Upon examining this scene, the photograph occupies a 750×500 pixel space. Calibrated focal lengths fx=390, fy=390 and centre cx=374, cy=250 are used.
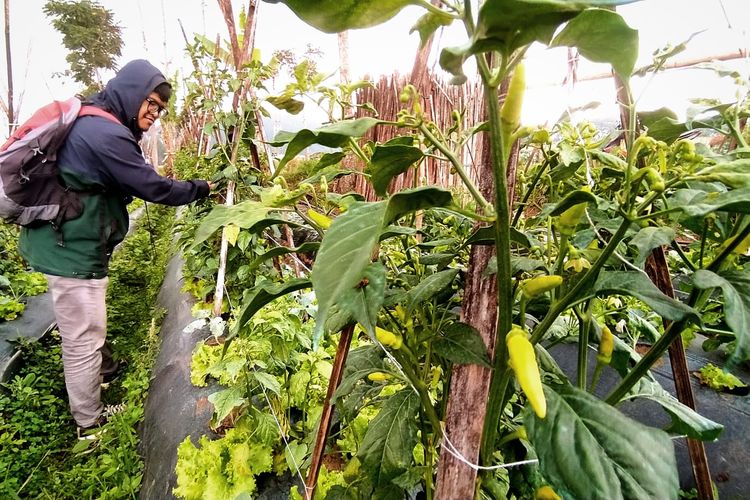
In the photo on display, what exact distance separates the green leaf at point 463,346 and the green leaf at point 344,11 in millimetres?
366

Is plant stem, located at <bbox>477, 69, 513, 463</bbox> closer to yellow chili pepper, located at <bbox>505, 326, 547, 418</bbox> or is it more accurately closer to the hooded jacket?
yellow chili pepper, located at <bbox>505, 326, 547, 418</bbox>

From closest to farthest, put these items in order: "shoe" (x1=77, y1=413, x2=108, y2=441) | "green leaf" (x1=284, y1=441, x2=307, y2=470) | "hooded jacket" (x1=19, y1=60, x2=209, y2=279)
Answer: "green leaf" (x1=284, y1=441, x2=307, y2=470) → "hooded jacket" (x1=19, y1=60, x2=209, y2=279) → "shoe" (x1=77, y1=413, x2=108, y2=441)

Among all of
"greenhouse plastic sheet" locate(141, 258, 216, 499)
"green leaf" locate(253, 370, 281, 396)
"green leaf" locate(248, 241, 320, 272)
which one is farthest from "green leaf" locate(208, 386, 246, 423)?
"green leaf" locate(248, 241, 320, 272)

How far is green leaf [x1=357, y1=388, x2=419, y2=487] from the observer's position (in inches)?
23.5

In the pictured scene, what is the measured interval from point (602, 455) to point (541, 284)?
17 cm

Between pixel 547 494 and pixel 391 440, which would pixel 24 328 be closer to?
pixel 391 440

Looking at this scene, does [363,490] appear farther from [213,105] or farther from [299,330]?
[213,105]

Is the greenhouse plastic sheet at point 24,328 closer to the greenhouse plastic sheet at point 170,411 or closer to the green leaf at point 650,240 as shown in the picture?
the greenhouse plastic sheet at point 170,411

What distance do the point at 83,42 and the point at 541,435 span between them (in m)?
15.8

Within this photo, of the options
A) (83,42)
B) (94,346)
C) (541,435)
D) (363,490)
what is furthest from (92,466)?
(83,42)

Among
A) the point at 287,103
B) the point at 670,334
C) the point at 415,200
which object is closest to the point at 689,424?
the point at 670,334

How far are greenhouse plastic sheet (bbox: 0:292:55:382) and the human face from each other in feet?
5.72

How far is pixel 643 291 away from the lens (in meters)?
0.42

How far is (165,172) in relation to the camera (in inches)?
411
